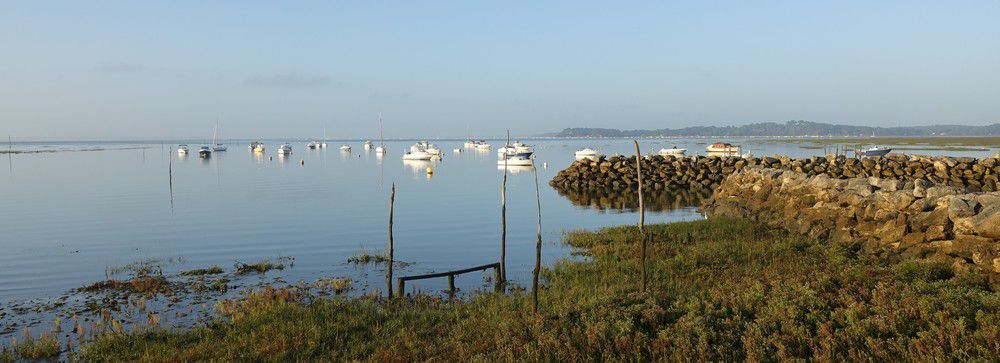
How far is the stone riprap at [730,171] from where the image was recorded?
170 ft

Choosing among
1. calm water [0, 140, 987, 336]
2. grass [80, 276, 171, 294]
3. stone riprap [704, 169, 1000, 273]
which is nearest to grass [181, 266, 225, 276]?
calm water [0, 140, 987, 336]

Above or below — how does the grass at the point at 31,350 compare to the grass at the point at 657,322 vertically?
below

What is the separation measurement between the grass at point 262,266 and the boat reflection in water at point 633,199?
23.3 meters

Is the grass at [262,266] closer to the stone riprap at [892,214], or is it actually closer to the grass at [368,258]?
the grass at [368,258]

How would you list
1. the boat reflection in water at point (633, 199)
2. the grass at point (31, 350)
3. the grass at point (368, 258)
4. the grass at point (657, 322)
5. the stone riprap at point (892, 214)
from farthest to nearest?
1. the boat reflection in water at point (633, 199)
2. the grass at point (368, 258)
3. the stone riprap at point (892, 214)
4. the grass at point (31, 350)
5. the grass at point (657, 322)

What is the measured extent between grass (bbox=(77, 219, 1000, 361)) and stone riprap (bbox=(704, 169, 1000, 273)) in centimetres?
88

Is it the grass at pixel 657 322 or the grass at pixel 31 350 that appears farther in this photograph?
the grass at pixel 31 350

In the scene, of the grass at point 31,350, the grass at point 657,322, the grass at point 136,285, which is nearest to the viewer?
the grass at point 657,322

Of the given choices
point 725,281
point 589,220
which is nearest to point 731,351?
point 725,281

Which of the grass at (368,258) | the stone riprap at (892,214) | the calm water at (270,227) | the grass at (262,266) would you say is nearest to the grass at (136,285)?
the calm water at (270,227)

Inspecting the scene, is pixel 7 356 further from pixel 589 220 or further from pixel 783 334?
pixel 589 220

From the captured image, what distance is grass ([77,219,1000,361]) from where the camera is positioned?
9.83 metres

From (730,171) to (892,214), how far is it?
133 ft

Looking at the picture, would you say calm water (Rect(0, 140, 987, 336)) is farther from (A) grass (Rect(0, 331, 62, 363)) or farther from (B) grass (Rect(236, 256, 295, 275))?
(A) grass (Rect(0, 331, 62, 363))
